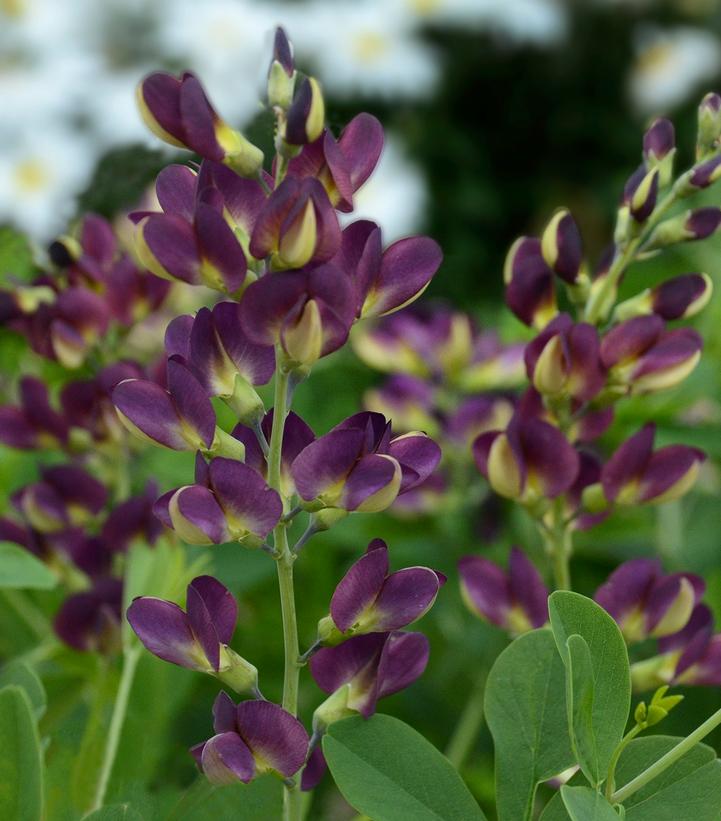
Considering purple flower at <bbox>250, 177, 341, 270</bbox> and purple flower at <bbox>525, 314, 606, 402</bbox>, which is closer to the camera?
purple flower at <bbox>250, 177, 341, 270</bbox>

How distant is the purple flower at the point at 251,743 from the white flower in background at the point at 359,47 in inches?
75.0

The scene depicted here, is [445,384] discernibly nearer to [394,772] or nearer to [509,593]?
[509,593]

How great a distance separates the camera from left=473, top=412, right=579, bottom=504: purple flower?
0.47 m

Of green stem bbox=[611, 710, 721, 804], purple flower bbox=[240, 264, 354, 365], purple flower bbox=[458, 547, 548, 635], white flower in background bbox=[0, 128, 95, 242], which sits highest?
purple flower bbox=[240, 264, 354, 365]

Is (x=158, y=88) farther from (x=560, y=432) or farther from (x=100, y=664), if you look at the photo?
(x=100, y=664)

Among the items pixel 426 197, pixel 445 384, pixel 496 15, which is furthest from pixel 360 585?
pixel 496 15

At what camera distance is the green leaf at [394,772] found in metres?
0.37

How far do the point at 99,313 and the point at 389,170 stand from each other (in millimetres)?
1264

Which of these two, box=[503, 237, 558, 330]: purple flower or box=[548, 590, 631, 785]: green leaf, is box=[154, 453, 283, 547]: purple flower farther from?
box=[503, 237, 558, 330]: purple flower

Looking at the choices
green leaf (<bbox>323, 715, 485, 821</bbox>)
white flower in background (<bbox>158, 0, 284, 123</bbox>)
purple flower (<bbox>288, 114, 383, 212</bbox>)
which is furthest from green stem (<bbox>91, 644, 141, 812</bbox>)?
white flower in background (<bbox>158, 0, 284, 123</bbox>)

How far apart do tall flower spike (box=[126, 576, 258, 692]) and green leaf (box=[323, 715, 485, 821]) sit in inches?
A: 1.6

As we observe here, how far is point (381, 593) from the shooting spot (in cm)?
38

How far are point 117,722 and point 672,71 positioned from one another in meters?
2.46

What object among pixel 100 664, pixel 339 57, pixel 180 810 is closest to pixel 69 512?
pixel 100 664
